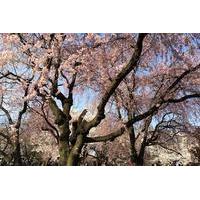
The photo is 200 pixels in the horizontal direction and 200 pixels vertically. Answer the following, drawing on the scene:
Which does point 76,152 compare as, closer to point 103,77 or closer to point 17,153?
point 17,153

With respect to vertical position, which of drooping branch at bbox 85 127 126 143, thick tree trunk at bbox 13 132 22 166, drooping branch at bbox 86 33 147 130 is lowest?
thick tree trunk at bbox 13 132 22 166

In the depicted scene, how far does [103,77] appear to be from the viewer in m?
4.05

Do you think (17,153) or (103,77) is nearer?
(17,153)

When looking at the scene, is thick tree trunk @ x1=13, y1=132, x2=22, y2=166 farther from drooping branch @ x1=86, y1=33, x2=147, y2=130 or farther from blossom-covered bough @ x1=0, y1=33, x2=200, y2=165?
drooping branch @ x1=86, y1=33, x2=147, y2=130

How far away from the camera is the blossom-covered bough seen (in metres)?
3.98

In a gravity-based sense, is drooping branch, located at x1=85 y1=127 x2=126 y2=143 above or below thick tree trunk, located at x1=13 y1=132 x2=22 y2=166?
above

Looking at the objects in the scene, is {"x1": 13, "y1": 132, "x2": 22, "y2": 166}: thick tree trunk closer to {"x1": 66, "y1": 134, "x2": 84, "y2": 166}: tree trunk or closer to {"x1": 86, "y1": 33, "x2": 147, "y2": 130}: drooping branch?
{"x1": 66, "y1": 134, "x2": 84, "y2": 166}: tree trunk

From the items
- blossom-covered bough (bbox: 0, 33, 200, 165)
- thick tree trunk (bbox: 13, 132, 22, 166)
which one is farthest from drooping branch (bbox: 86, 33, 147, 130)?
thick tree trunk (bbox: 13, 132, 22, 166)

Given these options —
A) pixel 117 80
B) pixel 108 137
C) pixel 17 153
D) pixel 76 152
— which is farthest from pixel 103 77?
pixel 17 153

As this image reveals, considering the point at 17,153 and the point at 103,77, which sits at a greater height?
the point at 103,77

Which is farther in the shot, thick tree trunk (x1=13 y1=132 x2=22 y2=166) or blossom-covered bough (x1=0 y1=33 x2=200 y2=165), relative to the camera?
blossom-covered bough (x1=0 y1=33 x2=200 y2=165)

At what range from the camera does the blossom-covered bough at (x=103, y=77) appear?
3.98 m
